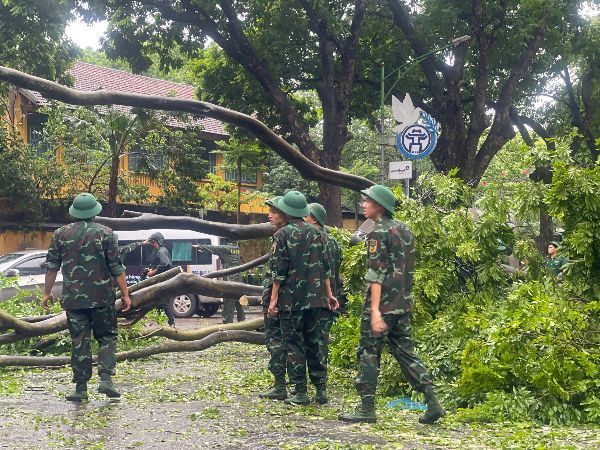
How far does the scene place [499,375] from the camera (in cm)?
802

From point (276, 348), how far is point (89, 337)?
169 centimetres

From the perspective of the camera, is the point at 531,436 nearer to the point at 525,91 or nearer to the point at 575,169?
the point at 575,169

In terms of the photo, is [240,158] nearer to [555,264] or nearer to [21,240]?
[21,240]

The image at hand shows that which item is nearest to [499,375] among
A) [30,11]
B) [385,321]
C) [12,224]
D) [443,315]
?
[385,321]

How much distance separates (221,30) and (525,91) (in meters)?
9.46

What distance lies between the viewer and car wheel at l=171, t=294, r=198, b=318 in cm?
2502

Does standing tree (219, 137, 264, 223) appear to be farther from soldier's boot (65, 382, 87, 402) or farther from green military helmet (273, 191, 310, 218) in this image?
soldier's boot (65, 382, 87, 402)

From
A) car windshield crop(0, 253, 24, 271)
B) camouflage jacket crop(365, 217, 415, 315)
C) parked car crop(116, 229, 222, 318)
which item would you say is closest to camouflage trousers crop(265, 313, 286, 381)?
camouflage jacket crop(365, 217, 415, 315)

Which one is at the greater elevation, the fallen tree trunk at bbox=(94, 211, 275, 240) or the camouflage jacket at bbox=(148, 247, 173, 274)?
the fallen tree trunk at bbox=(94, 211, 275, 240)

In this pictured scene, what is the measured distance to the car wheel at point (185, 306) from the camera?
82.1ft

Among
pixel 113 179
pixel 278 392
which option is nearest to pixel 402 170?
pixel 278 392

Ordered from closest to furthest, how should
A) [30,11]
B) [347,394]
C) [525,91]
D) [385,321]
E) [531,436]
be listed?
[531,436] < [385,321] < [347,394] < [30,11] < [525,91]

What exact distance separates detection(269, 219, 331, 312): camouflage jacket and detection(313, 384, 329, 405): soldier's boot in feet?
2.37

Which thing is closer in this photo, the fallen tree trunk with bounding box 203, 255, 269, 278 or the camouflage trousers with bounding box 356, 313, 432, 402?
the camouflage trousers with bounding box 356, 313, 432, 402
